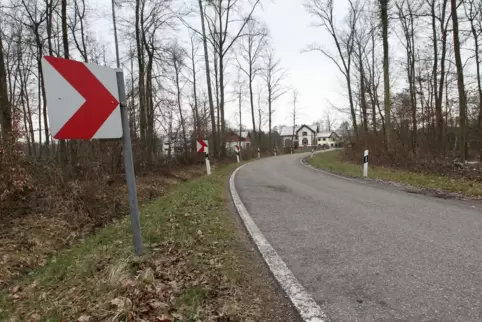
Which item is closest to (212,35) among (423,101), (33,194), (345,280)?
(423,101)

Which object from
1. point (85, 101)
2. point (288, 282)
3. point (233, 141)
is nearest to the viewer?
point (85, 101)

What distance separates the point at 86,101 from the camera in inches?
111

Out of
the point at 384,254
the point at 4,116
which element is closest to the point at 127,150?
the point at 384,254

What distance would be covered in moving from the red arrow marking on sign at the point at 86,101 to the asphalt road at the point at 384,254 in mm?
2438

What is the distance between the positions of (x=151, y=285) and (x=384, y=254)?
261 centimetres

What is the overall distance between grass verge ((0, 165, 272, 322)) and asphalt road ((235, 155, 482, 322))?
70 centimetres

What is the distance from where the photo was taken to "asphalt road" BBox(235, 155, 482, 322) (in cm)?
258

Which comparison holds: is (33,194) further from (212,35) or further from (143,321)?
(212,35)

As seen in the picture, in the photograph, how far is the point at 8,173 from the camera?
694 centimetres

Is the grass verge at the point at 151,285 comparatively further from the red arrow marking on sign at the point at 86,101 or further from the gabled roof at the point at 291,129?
the gabled roof at the point at 291,129

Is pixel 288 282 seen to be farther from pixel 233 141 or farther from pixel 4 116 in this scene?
pixel 233 141

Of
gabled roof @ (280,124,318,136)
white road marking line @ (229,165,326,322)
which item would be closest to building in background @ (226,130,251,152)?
gabled roof @ (280,124,318,136)

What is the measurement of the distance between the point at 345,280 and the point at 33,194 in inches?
309

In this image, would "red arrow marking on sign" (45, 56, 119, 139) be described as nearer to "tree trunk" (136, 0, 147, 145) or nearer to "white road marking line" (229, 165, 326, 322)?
"white road marking line" (229, 165, 326, 322)
